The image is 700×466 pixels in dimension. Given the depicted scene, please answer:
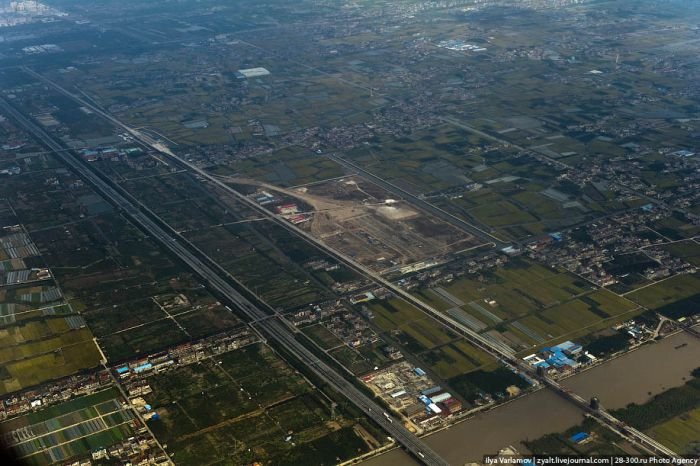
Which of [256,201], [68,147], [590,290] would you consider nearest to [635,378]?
[590,290]

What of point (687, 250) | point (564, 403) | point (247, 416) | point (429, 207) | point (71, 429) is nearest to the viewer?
point (71, 429)

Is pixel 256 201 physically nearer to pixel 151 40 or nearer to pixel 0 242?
pixel 0 242

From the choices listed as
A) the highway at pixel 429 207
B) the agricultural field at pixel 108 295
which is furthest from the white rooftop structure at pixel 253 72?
the agricultural field at pixel 108 295

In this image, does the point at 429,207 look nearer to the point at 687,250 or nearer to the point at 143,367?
the point at 687,250

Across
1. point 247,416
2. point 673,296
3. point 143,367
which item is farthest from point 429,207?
point 247,416

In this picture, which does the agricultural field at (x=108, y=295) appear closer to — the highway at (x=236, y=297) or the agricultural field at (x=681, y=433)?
the highway at (x=236, y=297)
